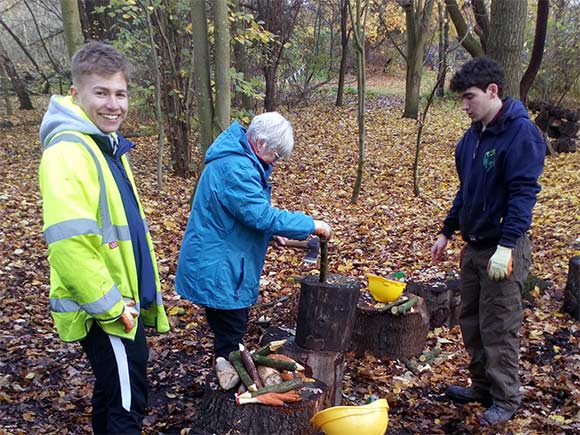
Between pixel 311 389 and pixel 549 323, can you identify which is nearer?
pixel 311 389

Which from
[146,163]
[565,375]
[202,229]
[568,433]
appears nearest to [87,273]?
[202,229]

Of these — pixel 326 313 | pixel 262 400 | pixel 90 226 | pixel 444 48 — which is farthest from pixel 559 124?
pixel 90 226

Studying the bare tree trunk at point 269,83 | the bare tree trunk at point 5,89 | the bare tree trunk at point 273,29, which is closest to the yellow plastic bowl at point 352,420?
the bare tree trunk at point 273,29

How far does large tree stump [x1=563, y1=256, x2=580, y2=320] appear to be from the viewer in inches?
182

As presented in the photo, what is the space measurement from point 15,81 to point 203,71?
1276cm

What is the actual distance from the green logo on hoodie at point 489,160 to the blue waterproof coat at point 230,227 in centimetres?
116

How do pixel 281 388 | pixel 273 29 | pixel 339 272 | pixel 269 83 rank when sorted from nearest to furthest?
pixel 281 388 → pixel 339 272 → pixel 273 29 → pixel 269 83

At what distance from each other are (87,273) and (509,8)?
7.75 metres

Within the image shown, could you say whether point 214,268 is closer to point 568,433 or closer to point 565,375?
point 568,433

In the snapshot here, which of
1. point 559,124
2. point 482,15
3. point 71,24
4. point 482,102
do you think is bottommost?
point 559,124

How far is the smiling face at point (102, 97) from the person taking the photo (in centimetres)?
228

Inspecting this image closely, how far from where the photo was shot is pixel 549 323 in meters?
4.66

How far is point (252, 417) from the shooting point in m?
2.72

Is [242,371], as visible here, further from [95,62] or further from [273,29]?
[273,29]
